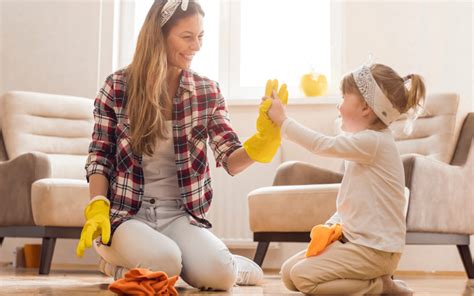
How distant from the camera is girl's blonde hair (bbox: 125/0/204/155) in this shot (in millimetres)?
2029

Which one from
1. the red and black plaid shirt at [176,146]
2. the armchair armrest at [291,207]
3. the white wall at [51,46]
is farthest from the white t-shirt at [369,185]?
the white wall at [51,46]

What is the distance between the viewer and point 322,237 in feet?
6.39

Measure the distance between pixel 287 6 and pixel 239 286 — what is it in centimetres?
243

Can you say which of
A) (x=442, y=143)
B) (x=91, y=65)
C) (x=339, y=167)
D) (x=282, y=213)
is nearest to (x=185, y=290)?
(x=282, y=213)

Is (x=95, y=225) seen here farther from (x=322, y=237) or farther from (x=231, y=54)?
(x=231, y=54)

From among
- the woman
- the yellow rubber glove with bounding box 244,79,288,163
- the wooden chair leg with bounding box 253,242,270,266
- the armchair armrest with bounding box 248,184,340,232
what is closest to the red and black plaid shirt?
the woman

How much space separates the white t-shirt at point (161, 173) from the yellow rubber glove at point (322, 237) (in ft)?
1.40

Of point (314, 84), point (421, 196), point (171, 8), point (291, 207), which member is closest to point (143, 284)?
point (171, 8)

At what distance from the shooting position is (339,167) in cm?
390

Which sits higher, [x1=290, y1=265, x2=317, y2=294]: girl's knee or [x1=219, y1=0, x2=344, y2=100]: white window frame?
[x1=219, y1=0, x2=344, y2=100]: white window frame

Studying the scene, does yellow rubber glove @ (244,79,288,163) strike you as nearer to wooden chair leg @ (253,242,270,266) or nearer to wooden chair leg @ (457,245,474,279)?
wooden chair leg @ (253,242,270,266)

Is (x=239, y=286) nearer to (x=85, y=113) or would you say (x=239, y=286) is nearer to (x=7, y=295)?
(x=7, y=295)

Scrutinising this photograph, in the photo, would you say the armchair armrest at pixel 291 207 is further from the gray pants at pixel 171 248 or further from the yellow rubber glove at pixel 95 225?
the yellow rubber glove at pixel 95 225

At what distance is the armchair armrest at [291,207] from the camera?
2.93 metres
